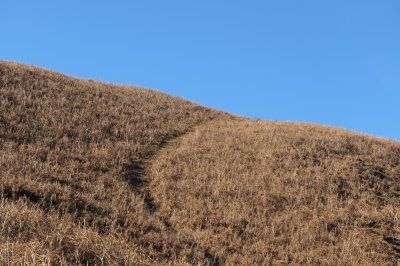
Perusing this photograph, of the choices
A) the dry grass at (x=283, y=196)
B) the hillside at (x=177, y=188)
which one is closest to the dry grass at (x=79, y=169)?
the hillside at (x=177, y=188)

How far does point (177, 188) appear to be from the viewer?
16969mm

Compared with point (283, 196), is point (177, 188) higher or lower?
lower

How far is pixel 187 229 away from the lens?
44.6ft

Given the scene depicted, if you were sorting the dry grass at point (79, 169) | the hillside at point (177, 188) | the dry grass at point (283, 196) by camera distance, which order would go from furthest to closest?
the dry grass at point (283, 196) → the hillside at point (177, 188) → the dry grass at point (79, 169)

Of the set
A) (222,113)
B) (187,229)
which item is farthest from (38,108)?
(222,113)

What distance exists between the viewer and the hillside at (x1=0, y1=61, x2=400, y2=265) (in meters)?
10.6

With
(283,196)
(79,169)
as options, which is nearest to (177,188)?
(79,169)

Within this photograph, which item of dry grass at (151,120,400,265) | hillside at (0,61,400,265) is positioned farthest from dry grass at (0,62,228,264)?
dry grass at (151,120,400,265)

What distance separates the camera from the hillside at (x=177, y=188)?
10.6 m

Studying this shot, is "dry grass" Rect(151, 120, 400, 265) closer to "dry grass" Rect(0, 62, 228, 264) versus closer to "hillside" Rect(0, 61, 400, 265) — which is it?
"hillside" Rect(0, 61, 400, 265)

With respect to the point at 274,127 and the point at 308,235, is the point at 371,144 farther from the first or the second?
the point at 308,235

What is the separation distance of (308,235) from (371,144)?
12.2 meters

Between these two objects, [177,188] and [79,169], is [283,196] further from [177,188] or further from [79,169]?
[79,169]

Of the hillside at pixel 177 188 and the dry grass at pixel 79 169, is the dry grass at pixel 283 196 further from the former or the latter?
the dry grass at pixel 79 169
